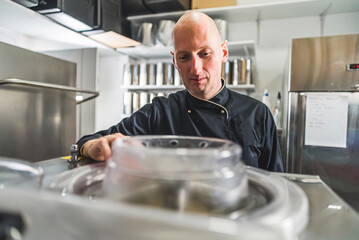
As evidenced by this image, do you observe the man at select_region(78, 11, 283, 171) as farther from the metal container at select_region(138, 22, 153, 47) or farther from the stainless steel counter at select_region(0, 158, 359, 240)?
the metal container at select_region(138, 22, 153, 47)

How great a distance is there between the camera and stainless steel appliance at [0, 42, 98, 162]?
1.45 metres

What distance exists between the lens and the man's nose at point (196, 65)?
1049mm

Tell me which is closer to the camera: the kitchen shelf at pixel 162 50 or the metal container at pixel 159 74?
the kitchen shelf at pixel 162 50

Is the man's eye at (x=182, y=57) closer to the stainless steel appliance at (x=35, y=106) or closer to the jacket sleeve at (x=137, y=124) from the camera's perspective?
the jacket sleeve at (x=137, y=124)

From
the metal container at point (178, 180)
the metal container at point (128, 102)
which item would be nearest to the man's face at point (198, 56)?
the metal container at point (178, 180)

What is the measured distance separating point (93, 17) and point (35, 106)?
4.45 ft

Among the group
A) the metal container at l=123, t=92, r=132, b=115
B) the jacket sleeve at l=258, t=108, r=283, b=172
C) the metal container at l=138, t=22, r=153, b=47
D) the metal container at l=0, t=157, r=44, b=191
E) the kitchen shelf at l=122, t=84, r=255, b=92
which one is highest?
the metal container at l=138, t=22, r=153, b=47

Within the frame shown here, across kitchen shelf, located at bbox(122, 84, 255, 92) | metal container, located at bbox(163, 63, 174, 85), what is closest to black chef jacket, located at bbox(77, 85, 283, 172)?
kitchen shelf, located at bbox(122, 84, 255, 92)

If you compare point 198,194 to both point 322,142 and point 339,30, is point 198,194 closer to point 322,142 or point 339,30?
point 322,142

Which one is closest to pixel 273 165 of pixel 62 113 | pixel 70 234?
pixel 70 234

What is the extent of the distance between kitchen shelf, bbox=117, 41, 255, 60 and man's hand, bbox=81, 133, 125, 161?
2.28 metres

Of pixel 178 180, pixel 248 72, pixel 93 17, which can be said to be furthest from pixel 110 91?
pixel 178 180

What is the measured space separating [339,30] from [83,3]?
2878 mm

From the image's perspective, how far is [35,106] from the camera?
1.64m
